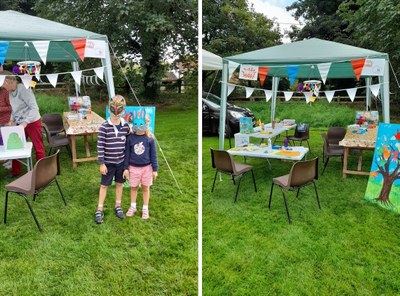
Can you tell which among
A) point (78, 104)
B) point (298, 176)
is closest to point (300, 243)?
point (298, 176)

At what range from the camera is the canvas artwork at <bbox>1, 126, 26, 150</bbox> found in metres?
4.31

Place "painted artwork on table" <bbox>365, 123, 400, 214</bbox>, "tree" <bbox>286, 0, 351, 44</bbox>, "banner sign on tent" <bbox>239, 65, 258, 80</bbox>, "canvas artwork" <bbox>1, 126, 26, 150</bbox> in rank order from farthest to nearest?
"tree" <bbox>286, 0, 351, 44</bbox>, "banner sign on tent" <bbox>239, 65, 258, 80</bbox>, "canvas artwork" <bbox>1, 126, 26, 150</bbox>, "painted artwork on table" <bbox>365, 123, 400, 214</bbox>

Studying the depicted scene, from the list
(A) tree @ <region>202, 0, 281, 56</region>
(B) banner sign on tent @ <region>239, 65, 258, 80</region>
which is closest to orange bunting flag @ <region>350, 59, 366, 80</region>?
(B) banner sign on tent @ <region>239, 65, 258, 80</region>

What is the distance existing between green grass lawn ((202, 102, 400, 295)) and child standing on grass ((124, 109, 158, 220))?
870 millimetres

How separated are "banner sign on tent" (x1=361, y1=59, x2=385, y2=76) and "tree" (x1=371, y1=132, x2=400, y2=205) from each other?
115 centimetres

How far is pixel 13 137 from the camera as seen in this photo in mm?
4371

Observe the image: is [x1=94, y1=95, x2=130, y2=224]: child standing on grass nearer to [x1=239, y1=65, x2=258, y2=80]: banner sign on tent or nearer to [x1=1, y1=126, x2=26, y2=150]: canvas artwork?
[x1=1, y1=126, x2=26, y2=150]: canvas artwork

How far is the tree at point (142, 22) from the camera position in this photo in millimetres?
11570

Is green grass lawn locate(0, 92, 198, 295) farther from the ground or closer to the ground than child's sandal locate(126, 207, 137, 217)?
closer to the ground

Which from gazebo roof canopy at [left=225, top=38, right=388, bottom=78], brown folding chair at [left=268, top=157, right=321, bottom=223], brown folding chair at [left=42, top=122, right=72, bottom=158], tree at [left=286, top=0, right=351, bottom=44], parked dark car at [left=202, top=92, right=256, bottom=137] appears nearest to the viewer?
brown folding chair at [left=268, top=157, right=321, bottom=223]

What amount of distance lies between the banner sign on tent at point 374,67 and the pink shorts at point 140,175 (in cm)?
345

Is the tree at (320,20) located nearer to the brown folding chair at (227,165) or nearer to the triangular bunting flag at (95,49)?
the brown folding chair at (227,165)

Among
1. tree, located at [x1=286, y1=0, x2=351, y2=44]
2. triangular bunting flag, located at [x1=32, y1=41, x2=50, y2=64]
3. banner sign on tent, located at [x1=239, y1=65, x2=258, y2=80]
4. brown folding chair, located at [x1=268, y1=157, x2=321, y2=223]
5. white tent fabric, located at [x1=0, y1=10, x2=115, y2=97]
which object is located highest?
tree, located at [x1=286, y1=0, x2=351, y2=44]

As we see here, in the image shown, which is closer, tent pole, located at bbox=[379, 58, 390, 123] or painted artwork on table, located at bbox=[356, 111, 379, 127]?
tent pole, located at bbox=[379, 58, 390, 123]
